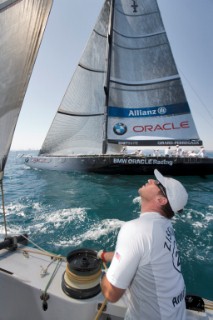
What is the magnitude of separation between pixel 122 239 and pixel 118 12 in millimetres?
19023

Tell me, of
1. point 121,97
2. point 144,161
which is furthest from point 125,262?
point 121,97

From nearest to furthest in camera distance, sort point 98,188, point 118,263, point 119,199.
Result: point 118,263
point 119,199
point 98,188

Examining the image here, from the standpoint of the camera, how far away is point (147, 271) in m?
1.37

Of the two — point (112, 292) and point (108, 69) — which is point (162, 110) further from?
point (112, 292)

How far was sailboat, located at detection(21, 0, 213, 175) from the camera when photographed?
14562 millimetres

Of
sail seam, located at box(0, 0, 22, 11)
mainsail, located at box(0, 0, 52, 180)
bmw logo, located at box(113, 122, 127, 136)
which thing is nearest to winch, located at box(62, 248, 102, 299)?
mainsail, located at box(0, 0, 52, 180)

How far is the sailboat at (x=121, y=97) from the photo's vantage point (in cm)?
1456

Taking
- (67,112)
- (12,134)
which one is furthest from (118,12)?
(12,134)

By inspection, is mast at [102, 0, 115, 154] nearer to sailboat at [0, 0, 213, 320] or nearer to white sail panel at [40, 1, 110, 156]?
white sail panel at [40, 1, 110, 156]

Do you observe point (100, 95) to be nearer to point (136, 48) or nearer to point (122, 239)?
point (136, 48)

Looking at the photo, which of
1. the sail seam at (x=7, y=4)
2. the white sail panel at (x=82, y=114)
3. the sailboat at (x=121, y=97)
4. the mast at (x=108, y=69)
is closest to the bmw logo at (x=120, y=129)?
the sailboat at (x=121, y=97)

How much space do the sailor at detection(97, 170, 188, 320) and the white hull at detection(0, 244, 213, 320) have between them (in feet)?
1.40

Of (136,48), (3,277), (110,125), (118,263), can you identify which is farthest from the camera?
(136,48)

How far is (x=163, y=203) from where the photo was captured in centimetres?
162
